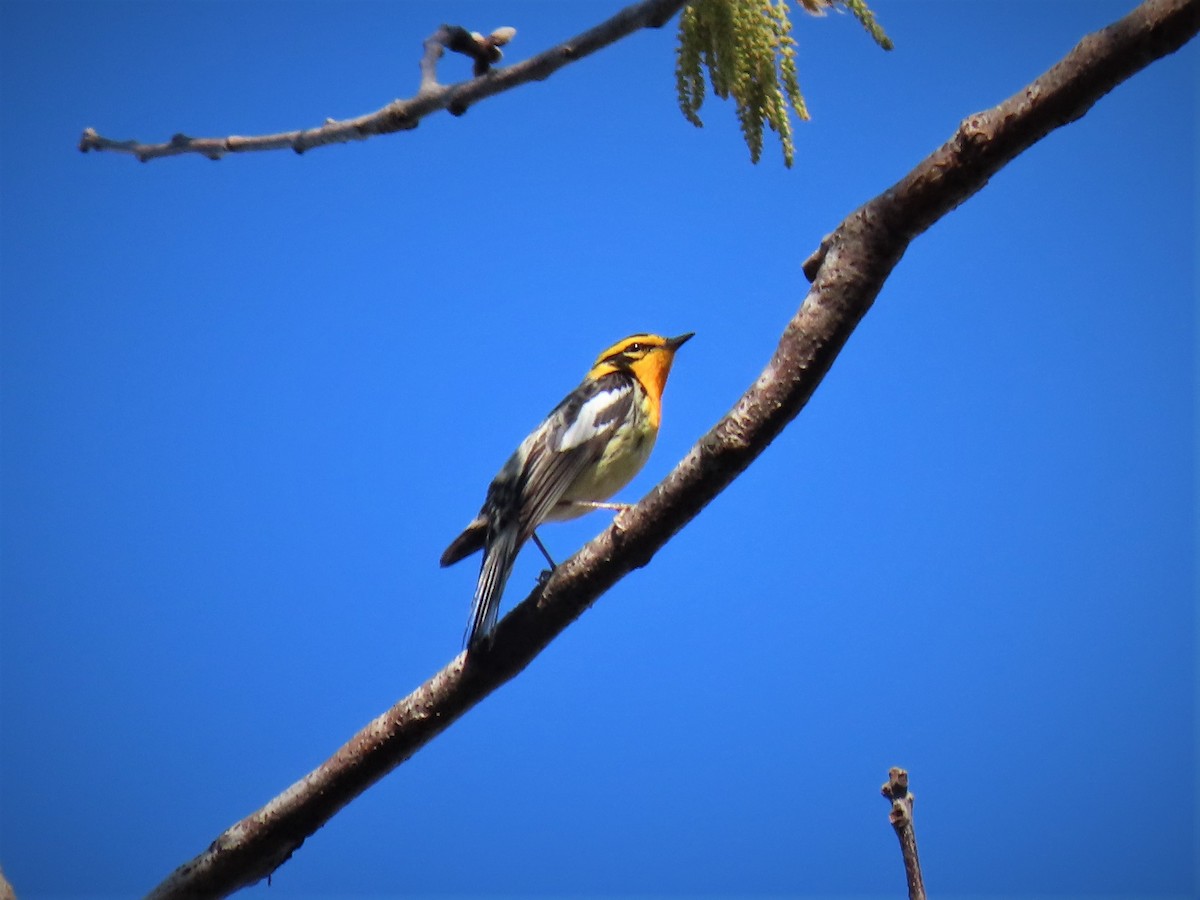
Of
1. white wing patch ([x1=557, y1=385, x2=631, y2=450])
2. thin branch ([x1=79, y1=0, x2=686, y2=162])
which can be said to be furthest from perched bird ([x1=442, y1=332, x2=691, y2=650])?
Result: thin branch ([x1=79, y1=0, x2=686, y2=162])

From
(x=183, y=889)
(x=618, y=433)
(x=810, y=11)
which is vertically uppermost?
(x=618, y=433)

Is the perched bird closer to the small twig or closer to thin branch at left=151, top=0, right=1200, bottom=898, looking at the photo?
thin branch at left=151, top=0, right=1200, bottom=898

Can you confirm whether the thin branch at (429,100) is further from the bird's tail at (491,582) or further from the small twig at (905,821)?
the small twig at (905,821)

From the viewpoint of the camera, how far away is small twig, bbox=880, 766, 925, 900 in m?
2.52

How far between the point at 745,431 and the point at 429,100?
4.08 feet

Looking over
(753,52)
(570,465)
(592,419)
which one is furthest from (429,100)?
(592,419)

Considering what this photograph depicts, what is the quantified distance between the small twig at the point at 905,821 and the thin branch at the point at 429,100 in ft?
6.37

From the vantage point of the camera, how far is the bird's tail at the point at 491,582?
359 cm

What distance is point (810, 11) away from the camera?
3166 mm

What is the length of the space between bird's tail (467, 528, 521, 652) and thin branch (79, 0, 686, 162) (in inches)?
61.9

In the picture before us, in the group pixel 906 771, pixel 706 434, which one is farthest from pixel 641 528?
pixel 906 771

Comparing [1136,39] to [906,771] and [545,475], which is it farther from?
[545,475]

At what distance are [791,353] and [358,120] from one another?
1.35m

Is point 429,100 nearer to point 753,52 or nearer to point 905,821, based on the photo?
point 753,52
